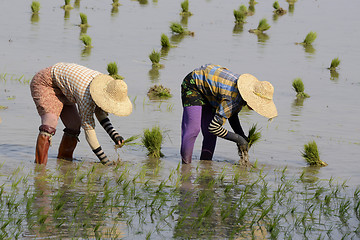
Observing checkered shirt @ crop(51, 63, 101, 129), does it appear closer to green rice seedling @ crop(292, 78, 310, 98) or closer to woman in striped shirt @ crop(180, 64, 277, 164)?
woman in striped shirt @ crop(180, 64, 277, 164)

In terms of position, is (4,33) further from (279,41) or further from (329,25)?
(329,25)

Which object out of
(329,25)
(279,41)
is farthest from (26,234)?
(329,25)

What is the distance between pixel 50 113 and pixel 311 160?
3265 millimetres

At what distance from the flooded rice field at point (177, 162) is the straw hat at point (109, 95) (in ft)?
2.41

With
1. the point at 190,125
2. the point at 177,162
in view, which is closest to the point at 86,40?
the point at 177,162

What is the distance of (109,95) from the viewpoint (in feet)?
23.4

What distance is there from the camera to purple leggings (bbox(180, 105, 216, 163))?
26.2 ft

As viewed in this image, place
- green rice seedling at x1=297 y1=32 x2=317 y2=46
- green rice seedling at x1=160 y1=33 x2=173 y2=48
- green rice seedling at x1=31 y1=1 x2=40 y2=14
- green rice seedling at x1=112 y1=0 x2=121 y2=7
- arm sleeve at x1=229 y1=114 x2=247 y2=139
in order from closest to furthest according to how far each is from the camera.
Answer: arm sleeve at x1=229 y1=114 x2=247 y2=139 < green rice seedling at x1=160 y1=33 x2=173 y2=48 < green rice seedling at x1=297 y1=32 x2=317 y2=46 < green rice seedling at x1=31 y1=1 x2=40 y2=14 < green rice seedling at x1=112 y1=0 x2=121 y2=7

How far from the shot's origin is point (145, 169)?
25.8ft

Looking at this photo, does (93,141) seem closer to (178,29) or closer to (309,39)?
(178,29)

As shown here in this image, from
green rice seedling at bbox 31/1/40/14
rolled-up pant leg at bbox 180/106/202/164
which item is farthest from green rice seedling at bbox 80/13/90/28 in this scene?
rolled-up pant leg at bbox 180/106/202/164

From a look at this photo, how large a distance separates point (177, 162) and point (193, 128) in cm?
68

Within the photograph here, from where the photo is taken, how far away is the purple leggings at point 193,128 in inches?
314

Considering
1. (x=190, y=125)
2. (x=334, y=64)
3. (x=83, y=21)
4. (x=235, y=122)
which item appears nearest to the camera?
(x=190, y=125)
